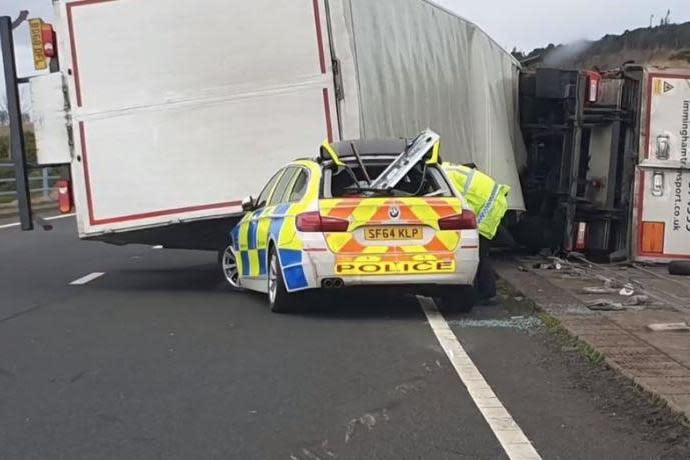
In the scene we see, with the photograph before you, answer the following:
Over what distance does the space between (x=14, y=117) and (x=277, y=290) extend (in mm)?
3697

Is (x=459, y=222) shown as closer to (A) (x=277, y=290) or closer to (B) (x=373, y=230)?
(B) (x=373, y=230)

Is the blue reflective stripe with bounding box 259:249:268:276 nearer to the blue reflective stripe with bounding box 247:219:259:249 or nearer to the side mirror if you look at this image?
the blue reflective stripe with bounding box 247:219:259:249

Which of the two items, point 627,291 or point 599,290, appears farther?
point 599,290

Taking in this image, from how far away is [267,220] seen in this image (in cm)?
894

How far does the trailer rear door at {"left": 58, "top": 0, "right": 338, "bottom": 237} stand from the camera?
9523 millimetres

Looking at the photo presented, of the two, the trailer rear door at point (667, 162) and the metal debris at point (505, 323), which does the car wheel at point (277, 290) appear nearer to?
the metal debris at point (505, 323)

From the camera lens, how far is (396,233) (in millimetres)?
8117

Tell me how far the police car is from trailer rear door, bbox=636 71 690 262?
14.8 feet

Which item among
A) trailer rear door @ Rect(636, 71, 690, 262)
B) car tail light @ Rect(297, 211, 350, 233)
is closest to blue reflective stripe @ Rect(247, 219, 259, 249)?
car tail light @ Rect(297, 211, 350, 233)

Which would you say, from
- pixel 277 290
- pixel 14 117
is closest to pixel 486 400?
pixel 277 290

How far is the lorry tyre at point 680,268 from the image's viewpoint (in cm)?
1155

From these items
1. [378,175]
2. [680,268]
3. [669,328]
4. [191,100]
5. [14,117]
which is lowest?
[680,268]

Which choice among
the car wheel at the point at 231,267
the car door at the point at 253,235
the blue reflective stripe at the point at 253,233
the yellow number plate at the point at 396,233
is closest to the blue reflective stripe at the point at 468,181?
the yellow number plate at the point at 396,233

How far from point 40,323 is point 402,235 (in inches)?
132
